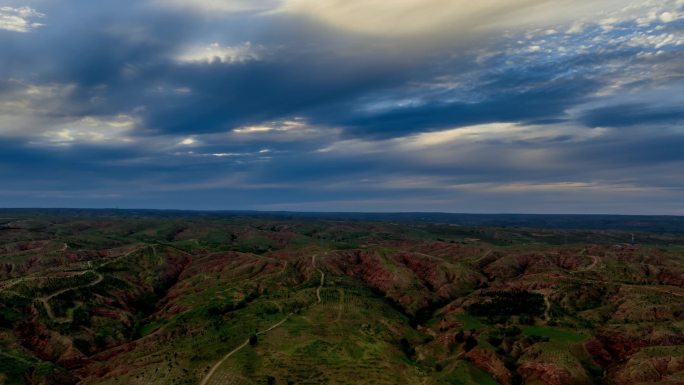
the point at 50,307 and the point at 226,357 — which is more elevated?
the point at 50,307

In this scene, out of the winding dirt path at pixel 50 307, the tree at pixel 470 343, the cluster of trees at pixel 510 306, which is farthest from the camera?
the cluster of trees at pixel 510 306

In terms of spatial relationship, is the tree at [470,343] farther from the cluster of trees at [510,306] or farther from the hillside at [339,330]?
the cluster of trees at [510,306]

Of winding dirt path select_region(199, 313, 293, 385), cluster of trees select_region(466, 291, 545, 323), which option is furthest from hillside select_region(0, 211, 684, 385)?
cluster of trees select_region(466, 291, 545, 323)

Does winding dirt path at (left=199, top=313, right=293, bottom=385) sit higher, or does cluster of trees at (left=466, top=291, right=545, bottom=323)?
cluster of trees at (left=466, top=291, right=545, bottom=323)

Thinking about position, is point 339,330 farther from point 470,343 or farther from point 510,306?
point 510,306

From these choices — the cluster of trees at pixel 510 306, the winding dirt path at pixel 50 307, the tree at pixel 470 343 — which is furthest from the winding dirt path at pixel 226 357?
the cluster of trees at pixel 510 306

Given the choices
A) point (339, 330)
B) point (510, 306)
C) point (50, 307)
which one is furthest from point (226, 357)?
point (510, 306)

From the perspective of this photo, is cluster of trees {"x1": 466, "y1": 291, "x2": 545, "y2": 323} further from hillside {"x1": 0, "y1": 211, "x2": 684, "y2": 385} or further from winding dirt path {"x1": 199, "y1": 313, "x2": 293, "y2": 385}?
winding dirt path {"x1": 199, "y1": 313, "x2": 293, "y2": 385}

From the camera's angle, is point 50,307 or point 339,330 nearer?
point 339,330

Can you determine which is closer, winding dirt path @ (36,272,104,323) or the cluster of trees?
winding dirt path @ (36,272,104,323)

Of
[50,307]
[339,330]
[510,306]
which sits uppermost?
[510,306]

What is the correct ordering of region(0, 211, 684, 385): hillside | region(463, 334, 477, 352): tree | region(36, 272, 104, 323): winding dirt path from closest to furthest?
region(0, 211, 684, 385): hillside < region(463, 334, 477, 352): tree < region(36, 272, 104, 323): winding dirt path

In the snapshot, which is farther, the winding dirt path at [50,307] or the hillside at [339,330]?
the winding dirt path at [50,307]
